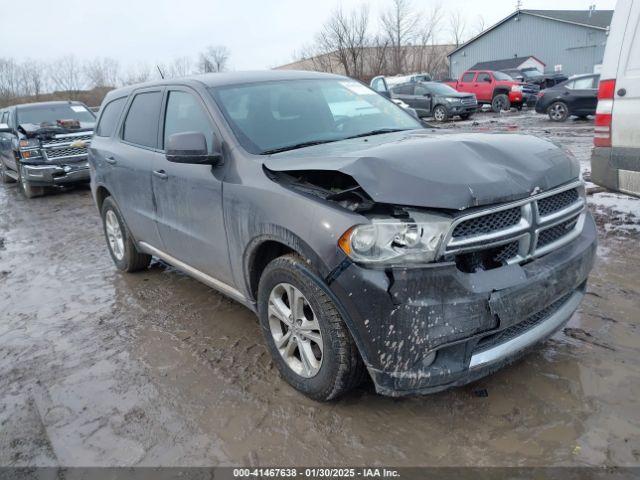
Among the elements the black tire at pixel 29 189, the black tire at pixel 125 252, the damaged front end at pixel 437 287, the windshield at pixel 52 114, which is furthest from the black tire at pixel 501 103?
the damaged front end at pixel 437 287

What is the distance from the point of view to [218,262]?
11.0ft

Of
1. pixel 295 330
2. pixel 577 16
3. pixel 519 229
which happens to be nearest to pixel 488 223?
pixel 519 229

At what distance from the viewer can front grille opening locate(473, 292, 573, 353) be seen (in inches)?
94.4

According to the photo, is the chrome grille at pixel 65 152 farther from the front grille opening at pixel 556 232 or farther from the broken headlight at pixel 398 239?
the front grille opening at pixel 556 232

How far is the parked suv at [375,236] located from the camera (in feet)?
7.36

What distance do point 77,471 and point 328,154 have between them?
2017mm

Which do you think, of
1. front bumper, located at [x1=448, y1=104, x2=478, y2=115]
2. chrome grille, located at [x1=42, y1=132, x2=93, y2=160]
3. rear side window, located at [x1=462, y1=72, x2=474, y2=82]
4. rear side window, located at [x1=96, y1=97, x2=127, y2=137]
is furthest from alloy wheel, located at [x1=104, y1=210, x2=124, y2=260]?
rear side window, located at [x1=462, y1=72, x2=474, y2=82]

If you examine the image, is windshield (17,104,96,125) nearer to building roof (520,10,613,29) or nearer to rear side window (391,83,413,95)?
rear side window (391,83,413,95)

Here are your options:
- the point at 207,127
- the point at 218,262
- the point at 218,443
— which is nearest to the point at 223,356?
the point at 218,262

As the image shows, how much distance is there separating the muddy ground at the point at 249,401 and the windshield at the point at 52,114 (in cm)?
832

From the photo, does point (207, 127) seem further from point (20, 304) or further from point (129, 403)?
point (20, 304)

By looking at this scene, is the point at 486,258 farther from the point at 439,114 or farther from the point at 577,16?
the point at 577,16

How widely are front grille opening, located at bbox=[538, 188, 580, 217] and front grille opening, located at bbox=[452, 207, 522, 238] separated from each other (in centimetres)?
22

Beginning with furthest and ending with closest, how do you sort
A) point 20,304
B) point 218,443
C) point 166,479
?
point 20,304 < point 218,443 < point 166,479
